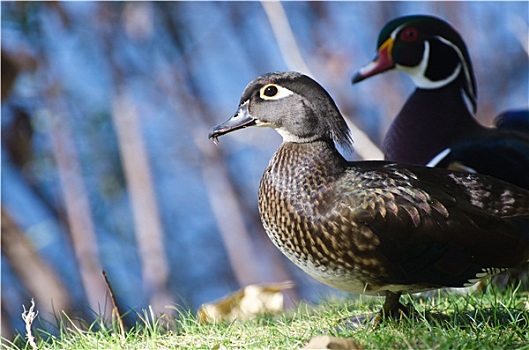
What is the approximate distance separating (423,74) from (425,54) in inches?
4.2

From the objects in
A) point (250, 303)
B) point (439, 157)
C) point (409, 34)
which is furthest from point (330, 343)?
point (409, 34)

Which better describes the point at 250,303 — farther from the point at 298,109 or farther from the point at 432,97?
the point at 432,97

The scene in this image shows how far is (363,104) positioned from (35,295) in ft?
12.4

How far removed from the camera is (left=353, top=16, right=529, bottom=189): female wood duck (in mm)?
4289

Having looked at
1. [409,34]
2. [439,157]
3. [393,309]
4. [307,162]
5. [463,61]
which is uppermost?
[409,34]

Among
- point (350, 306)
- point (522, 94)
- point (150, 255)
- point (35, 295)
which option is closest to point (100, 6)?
point (150, 255)

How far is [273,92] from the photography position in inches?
120

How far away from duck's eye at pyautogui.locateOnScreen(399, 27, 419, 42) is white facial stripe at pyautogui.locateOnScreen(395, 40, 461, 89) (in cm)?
8

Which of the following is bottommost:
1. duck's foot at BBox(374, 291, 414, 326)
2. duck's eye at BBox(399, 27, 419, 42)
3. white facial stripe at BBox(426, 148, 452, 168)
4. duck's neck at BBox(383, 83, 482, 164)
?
duck's foot at BBox(374, 291, 414, 326)

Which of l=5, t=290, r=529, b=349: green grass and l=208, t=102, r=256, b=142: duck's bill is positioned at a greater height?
l=208, t=102, r=256, b=142: duck's bill

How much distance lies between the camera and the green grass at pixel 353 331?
2.54m

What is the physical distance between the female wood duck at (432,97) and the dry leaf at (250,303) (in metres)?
1.05

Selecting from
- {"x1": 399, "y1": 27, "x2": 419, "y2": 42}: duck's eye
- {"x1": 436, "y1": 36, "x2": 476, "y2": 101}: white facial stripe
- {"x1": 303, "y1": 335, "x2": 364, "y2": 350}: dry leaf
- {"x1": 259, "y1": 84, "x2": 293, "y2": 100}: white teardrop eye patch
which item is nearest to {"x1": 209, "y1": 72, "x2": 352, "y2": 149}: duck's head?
{"x1": 259, "y1": 84, "x2": 293, "y2": 100}: white teardrop eye patch

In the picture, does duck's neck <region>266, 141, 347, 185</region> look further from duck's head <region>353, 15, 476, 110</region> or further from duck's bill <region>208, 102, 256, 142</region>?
duck's head <region>353, 15, 476, 110</region>
